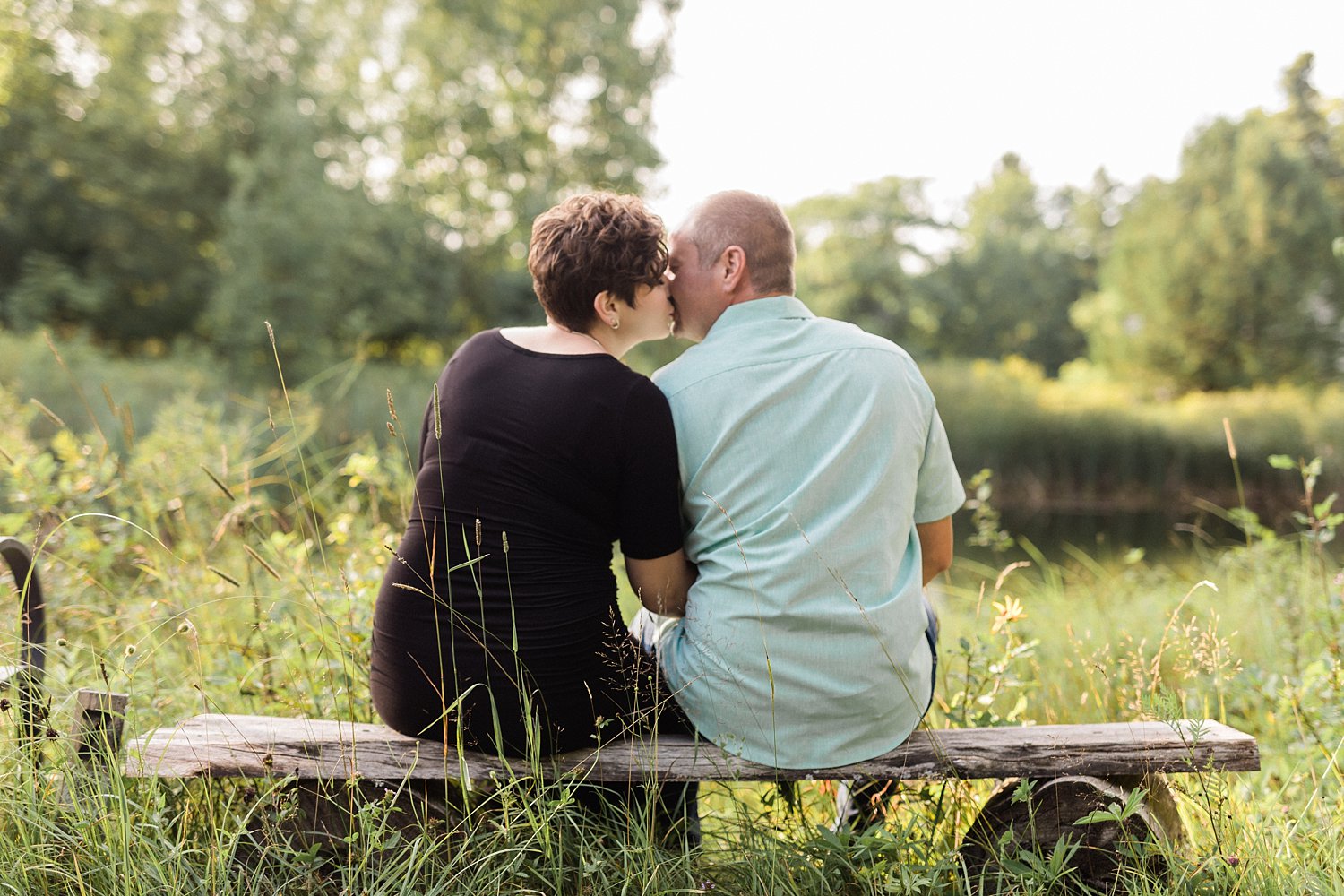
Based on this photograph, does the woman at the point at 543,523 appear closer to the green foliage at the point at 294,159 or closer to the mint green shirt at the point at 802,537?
the mint green shirt at the point at 802,537

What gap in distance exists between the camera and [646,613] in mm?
1952

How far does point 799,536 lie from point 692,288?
1.82 feet

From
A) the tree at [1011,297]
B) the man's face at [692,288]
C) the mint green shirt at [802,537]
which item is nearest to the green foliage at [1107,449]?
the man's face at [692,288]

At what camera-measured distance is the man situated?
1.61 metres

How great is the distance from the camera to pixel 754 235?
178 centimetres

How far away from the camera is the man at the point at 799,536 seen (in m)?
1.61

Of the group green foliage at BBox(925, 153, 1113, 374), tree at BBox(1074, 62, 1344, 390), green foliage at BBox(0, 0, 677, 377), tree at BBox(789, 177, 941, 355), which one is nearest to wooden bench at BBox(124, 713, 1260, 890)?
green foliage at BBox(0, 0, 677, 377)

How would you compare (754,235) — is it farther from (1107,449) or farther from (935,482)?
(1107,449)

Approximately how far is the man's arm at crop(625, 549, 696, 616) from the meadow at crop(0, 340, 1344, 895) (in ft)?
1.23

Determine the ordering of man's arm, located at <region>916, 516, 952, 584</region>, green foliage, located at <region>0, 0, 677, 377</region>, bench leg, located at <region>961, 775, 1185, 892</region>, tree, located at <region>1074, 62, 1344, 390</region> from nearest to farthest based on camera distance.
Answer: bench leg, located at <region>961, 775, 1185, 892</region>
man's arm, located at <region>916, 516, 952, 584</region>
green foliage, located at <region>0, 0, 677, 377</region>
tree, located at <region>1074, 62, 1344, 390</region>

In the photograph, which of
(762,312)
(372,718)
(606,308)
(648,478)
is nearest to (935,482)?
(762,312)

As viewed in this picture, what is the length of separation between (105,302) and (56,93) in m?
3.21

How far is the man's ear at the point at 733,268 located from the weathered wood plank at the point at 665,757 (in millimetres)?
875

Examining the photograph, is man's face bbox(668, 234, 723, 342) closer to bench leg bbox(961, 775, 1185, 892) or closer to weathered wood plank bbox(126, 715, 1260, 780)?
weathered wood plank bbox(126, 715, 1260, 780)
